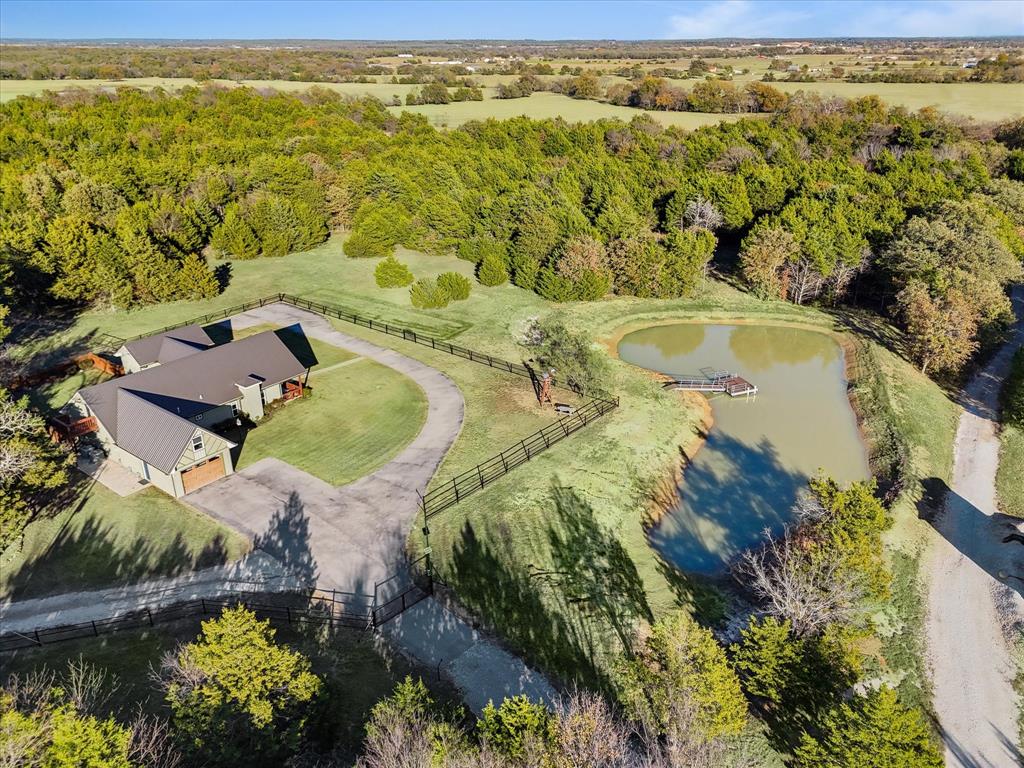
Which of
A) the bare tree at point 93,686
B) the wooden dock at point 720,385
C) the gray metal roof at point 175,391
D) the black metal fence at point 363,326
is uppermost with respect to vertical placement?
the gray metal roof at point 175,391

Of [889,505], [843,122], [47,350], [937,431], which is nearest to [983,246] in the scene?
[937,431]

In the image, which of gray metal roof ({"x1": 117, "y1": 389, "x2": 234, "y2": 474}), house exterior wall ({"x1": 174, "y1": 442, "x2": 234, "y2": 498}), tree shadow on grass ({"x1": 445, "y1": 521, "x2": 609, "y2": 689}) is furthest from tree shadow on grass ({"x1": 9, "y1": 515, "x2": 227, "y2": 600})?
tree shadow on grass ({"x1": 445, "y1": 521, "x2": 609, "y2": 689})

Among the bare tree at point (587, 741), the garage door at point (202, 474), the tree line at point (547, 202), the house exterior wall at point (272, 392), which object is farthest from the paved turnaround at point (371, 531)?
the tree line at point (547, 202)

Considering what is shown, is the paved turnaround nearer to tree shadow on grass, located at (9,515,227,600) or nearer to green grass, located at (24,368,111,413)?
tree shadow on grass, located at (9,515,227,600)

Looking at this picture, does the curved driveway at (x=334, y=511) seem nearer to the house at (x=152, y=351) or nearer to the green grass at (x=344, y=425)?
the green grass at (x=344, y=425)

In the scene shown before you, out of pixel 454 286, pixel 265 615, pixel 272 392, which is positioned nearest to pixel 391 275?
pixel 454 286

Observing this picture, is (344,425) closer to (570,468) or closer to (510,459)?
(510,459)
